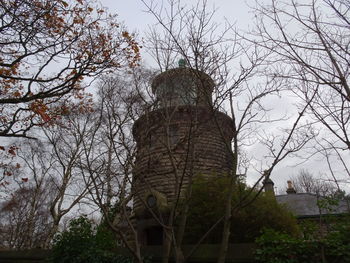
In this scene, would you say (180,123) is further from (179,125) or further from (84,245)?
(84,245)

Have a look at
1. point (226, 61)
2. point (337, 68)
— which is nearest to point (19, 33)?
point (226, 61)

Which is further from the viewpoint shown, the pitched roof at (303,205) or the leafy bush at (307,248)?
the pitched roof at (303,205)

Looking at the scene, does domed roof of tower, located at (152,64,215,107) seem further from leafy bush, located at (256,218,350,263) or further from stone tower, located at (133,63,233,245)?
leafy bush, located at (256,218,350,263)

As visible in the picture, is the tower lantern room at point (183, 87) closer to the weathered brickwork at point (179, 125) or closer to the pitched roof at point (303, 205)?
the weathered brickwork at point (179, 125)

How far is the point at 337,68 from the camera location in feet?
15.4

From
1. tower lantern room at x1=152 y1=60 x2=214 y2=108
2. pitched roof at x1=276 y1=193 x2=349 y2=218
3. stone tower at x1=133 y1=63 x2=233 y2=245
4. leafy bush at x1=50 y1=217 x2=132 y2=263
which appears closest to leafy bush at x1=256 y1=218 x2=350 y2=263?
stone tower at x1=133 y1=63 x2=233 y2=245

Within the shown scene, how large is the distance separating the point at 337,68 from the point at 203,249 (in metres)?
4.40

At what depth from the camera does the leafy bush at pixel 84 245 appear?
7.10 meters

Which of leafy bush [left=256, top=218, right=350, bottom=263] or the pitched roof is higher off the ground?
the pitched roof

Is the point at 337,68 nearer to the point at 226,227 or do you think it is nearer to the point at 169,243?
the point at 226,227

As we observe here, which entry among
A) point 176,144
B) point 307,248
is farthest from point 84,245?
point 307,248

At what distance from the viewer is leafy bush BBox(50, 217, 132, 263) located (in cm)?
710

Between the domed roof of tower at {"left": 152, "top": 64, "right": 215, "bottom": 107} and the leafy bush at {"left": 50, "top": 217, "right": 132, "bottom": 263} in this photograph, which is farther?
the leafy bush at {"left": 50, "top": 217, "right": 132, "bottom": 263}

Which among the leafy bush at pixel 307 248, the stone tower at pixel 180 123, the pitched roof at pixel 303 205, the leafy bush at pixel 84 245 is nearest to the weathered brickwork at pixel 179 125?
the stone tower at pixel 180 123
